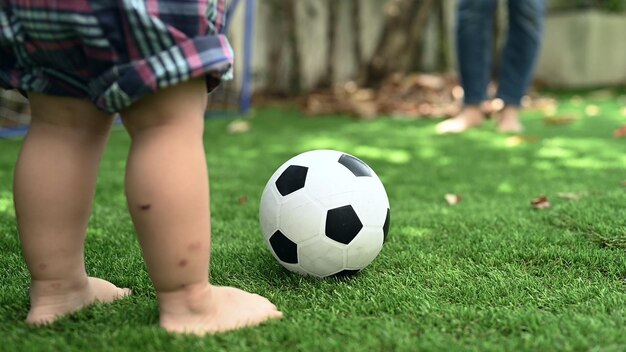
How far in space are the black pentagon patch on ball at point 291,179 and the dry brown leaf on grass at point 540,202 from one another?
1.12 metres

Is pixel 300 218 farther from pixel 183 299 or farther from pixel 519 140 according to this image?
pixel 519 140

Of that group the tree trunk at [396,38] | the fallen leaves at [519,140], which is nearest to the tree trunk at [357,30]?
the tree trunk at [396,38]

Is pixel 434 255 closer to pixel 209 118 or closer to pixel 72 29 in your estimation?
pixel 72 29

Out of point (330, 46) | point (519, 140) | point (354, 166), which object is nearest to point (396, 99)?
point (330, 46)

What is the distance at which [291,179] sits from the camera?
1752 millimetres

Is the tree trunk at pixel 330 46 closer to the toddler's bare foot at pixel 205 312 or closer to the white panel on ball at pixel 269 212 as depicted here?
the white panel on ball at pixel 269 212

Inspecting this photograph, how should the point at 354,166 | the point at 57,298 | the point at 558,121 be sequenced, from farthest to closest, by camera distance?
the point at 558,121 < the point at 354,166 < the point at 57,298

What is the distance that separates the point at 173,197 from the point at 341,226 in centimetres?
55

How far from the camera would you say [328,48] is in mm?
8617

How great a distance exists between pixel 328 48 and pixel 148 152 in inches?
297

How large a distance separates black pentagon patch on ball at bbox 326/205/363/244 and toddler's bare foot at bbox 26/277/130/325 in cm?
56

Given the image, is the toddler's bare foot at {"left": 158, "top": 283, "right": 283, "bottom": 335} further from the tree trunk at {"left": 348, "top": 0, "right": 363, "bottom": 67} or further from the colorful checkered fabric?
the tree trunk at {"left": 348, "top": 0, "right": 363, "bottom": 67}

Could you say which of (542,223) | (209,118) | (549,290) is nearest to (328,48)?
(209,118)

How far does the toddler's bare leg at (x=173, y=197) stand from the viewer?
1244mm
